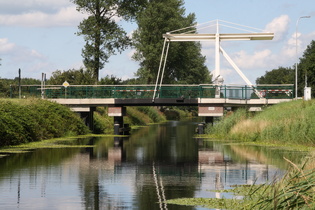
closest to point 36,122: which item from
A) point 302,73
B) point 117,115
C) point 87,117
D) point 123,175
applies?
point 117,115

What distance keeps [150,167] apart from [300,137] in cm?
1197

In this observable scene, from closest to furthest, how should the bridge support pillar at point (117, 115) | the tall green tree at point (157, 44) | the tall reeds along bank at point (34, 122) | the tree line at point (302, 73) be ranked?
the tall reeds along bank at point (34, 122)
the bridge support pillar at point (117, 115)
the tall green tree at point (157, 44)
the tree line at point (302, 73)

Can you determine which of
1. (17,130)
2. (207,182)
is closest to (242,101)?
(17,130)

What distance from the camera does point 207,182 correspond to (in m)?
17.6

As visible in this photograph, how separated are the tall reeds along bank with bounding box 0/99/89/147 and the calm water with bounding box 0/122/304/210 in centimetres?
314

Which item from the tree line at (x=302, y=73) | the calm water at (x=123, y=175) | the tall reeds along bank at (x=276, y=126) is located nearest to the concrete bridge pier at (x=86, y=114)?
the tall reeds along bank at (x=276, y=126)

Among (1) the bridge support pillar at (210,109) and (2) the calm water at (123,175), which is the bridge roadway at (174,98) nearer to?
(1) the bridge support pillar at (210,109)

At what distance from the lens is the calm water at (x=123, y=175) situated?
14070 mm

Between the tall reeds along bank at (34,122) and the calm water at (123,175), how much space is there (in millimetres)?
3145

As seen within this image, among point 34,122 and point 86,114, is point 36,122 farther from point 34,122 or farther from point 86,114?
point 86,114

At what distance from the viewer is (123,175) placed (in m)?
19.3

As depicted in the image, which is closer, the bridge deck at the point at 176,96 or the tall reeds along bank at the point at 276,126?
the tall reeds along bank at the point at 276,126

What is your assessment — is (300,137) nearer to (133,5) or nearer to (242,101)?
(242,101)

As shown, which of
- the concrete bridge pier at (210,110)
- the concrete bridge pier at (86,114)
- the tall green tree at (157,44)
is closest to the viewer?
the concrete bridge pier at (210,110)
